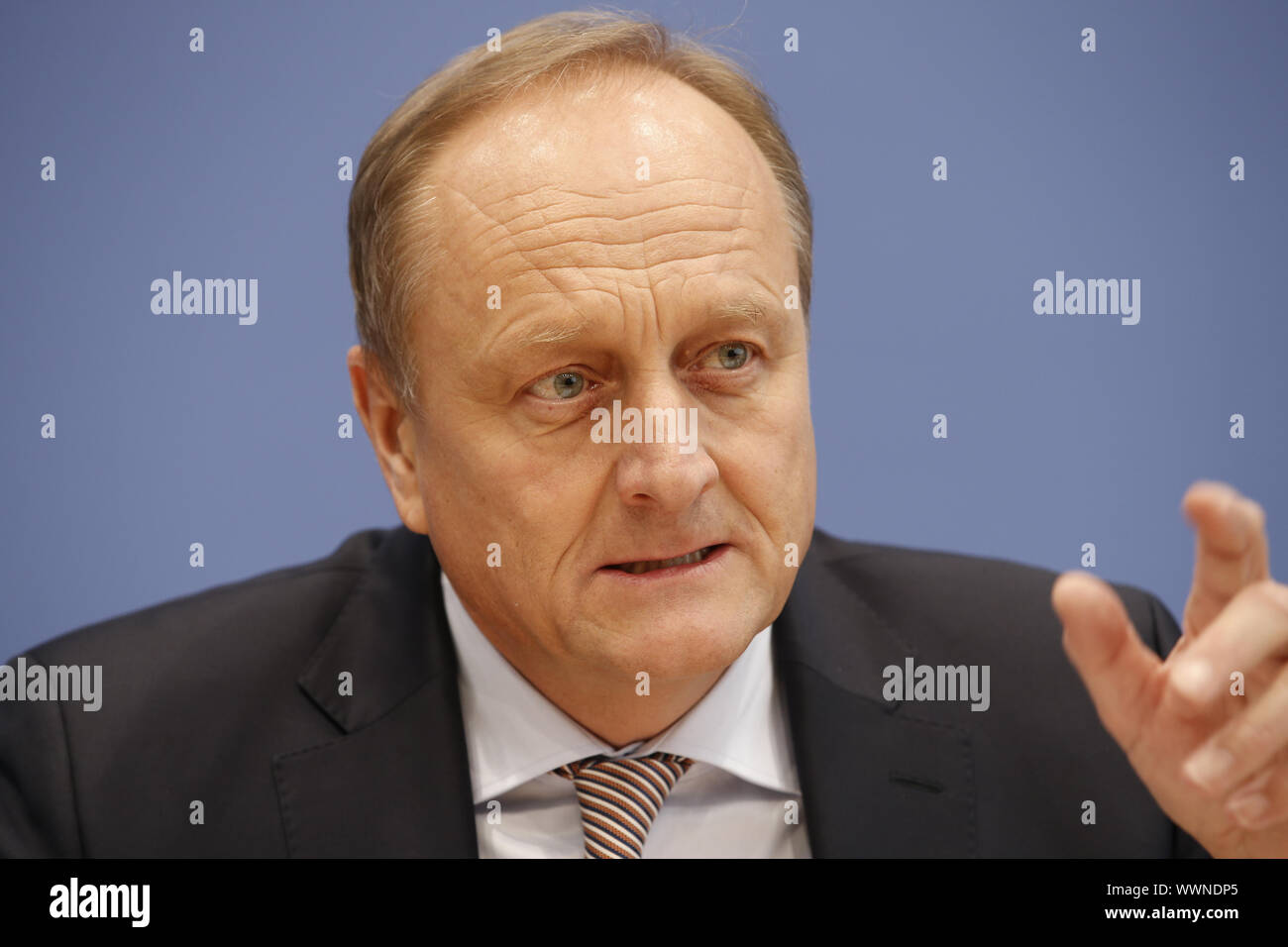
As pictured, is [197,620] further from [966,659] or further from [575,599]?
[966,659]

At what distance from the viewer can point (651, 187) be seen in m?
2.12

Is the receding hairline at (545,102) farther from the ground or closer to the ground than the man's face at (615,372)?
farther from the ground

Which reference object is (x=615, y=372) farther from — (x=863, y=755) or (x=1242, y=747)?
(x=1242, y=747)

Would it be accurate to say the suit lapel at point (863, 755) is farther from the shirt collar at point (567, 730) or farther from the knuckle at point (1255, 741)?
the knuckle at point (1255, 741)

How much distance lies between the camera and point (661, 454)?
202 centimetres

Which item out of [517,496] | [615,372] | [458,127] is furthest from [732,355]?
[458,127]

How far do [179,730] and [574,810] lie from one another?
0.81 metres

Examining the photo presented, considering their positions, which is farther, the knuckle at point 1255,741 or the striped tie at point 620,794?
the striped tie at point 620,794

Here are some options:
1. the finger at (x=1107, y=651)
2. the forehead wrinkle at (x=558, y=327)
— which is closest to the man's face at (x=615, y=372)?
the forehead wrinkle at (x=558, y=327)

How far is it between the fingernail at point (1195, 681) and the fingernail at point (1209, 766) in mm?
124

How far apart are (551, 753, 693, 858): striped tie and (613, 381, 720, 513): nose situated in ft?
1.92

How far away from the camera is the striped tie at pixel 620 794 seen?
2.28m

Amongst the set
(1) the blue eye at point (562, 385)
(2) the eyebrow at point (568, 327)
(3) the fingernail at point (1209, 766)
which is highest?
(2) the eyebrow at point (568, 327)
